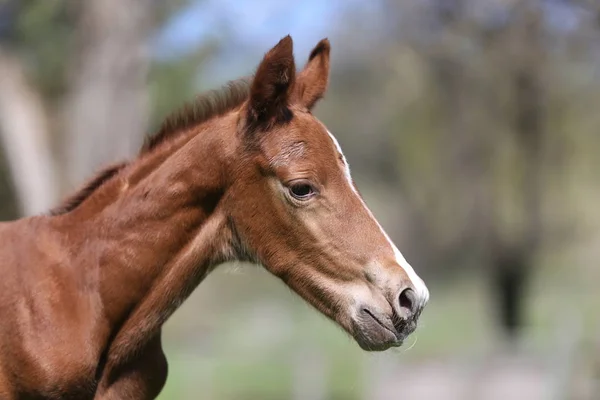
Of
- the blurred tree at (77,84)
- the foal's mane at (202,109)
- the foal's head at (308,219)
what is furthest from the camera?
the blurred tree at (77,84)

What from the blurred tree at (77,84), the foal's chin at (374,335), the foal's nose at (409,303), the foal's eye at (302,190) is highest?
the foal's eye at (302,190)

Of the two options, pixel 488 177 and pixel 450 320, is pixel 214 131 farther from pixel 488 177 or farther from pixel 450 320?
pixel 450 320

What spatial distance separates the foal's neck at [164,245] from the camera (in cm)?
387

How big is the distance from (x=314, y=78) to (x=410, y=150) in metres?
17.8

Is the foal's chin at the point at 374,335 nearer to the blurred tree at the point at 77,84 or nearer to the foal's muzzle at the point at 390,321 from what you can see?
the foal's muzzle at the point at 390,321

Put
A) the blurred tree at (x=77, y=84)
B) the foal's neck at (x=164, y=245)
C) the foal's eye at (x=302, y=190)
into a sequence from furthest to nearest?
the blurred tree at (x=77, y=84) → the foal's neck at (x=164, y=245) → the foal's eye at (x=302, y=190)

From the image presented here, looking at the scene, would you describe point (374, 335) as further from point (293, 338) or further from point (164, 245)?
point (293, 338)

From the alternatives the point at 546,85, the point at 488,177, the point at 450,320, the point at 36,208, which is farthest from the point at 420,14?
the point at 450,320

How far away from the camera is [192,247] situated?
3.87 meters

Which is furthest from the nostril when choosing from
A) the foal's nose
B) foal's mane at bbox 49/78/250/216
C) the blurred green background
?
the blurred green background

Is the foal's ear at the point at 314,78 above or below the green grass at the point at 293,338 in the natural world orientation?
above

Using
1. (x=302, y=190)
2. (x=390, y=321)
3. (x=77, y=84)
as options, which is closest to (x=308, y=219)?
(x=302, y=190)

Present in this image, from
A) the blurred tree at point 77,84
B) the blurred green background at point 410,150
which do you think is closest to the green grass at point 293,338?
the blurred green background at point 410,150

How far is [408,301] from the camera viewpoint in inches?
138
